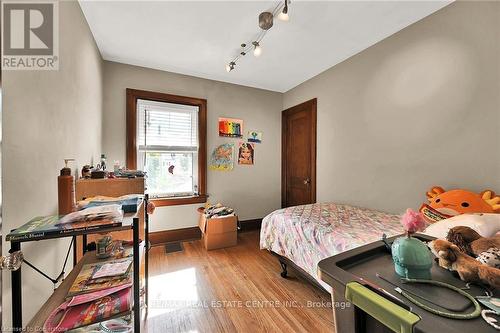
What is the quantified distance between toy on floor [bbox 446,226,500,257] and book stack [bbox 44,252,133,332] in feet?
4.73

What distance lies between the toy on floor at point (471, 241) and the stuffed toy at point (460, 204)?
31.7 inches

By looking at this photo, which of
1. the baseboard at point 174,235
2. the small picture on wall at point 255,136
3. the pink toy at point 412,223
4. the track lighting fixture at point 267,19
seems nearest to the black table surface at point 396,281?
the pink toy at point 412,223

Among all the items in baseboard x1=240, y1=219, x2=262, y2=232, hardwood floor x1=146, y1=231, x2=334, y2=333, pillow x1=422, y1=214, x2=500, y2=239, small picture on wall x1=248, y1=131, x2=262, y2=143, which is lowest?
hardwood floor x1=146, y1=231, x2=334, y2=333

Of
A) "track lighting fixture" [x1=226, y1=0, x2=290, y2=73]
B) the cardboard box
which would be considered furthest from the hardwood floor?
"track lighting fixture" [x1=226, y1=0, x2=290, y2=73]

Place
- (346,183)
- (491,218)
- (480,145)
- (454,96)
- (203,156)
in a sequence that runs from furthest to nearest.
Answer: (203,156)
(346,183)
(454,96)
(480,145)
(491,218)

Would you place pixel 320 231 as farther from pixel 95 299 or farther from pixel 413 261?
pixel 95 299

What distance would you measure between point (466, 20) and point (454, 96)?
0.61m

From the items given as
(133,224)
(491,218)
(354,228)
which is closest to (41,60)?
(133,224)

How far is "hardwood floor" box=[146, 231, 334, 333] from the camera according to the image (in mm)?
1472

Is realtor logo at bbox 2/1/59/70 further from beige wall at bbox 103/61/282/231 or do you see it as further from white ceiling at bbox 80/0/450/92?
beige wall at bbox 103/61/282/231

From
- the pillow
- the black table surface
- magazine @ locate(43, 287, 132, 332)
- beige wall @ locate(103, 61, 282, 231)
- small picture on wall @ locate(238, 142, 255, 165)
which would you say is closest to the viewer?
the black table surface

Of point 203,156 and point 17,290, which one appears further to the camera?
point 203,156

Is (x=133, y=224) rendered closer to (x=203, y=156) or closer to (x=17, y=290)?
(x=17, y=290)

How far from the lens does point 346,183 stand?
2.68m
